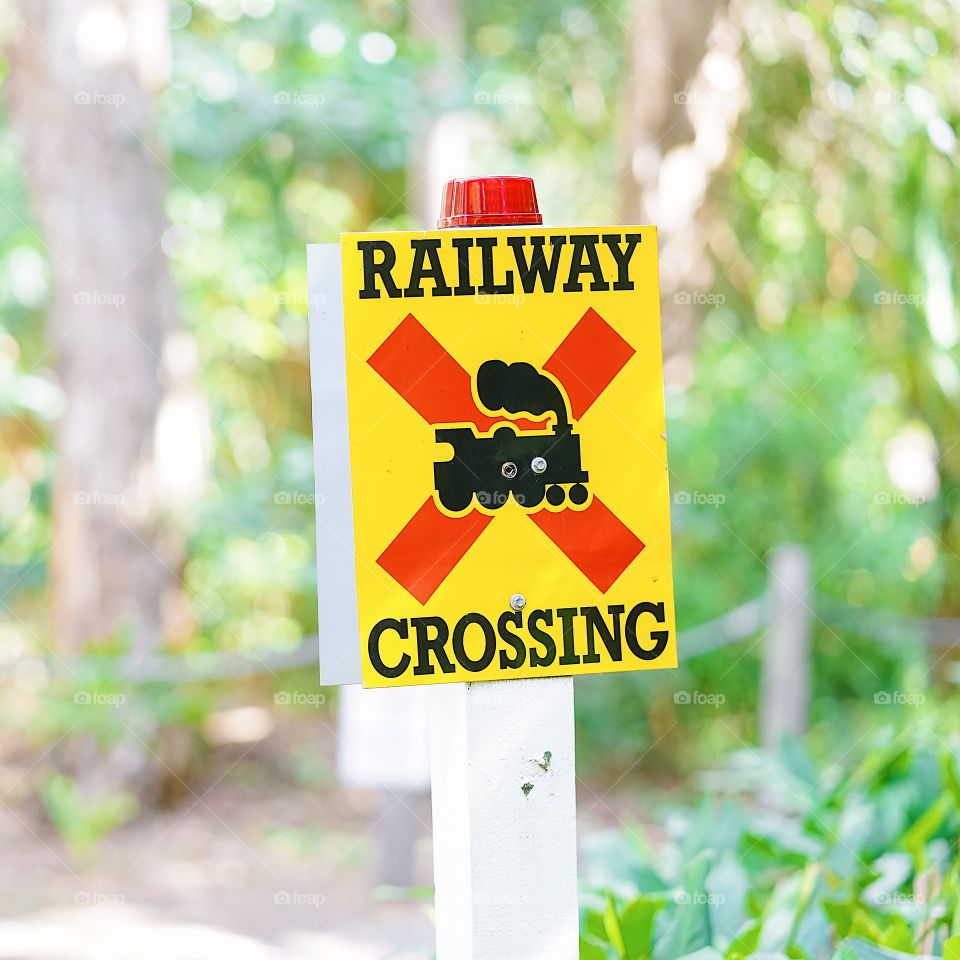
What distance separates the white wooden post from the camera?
485cm

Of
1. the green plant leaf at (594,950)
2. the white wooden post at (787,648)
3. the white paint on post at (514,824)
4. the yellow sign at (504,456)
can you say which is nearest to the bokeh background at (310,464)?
the white wooden post at (787,648)

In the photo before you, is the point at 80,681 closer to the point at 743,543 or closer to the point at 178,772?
the point at 178,772

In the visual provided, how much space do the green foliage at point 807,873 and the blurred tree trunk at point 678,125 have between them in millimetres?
2871

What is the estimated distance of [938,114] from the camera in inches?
125

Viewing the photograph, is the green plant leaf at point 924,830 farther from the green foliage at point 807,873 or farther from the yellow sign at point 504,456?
the yellow sign at point 504,456

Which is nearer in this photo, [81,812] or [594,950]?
[594,950]

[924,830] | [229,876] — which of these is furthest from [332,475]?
[229,876]

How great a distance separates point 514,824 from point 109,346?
4.59 meters

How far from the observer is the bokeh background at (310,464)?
16.0 feet

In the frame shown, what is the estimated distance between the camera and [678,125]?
213 inches

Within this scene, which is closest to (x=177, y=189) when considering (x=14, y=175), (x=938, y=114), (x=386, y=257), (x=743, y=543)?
(x=14, y=175)

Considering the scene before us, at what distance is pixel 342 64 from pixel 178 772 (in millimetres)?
3443

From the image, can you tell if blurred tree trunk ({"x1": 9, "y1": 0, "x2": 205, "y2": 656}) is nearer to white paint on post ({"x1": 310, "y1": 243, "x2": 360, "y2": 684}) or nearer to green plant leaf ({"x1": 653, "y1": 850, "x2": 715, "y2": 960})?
green plant leaf ({"x1": 653, "y1": 850, "x2": 715, "y2": 960})

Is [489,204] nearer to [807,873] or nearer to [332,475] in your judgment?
[332,475]
